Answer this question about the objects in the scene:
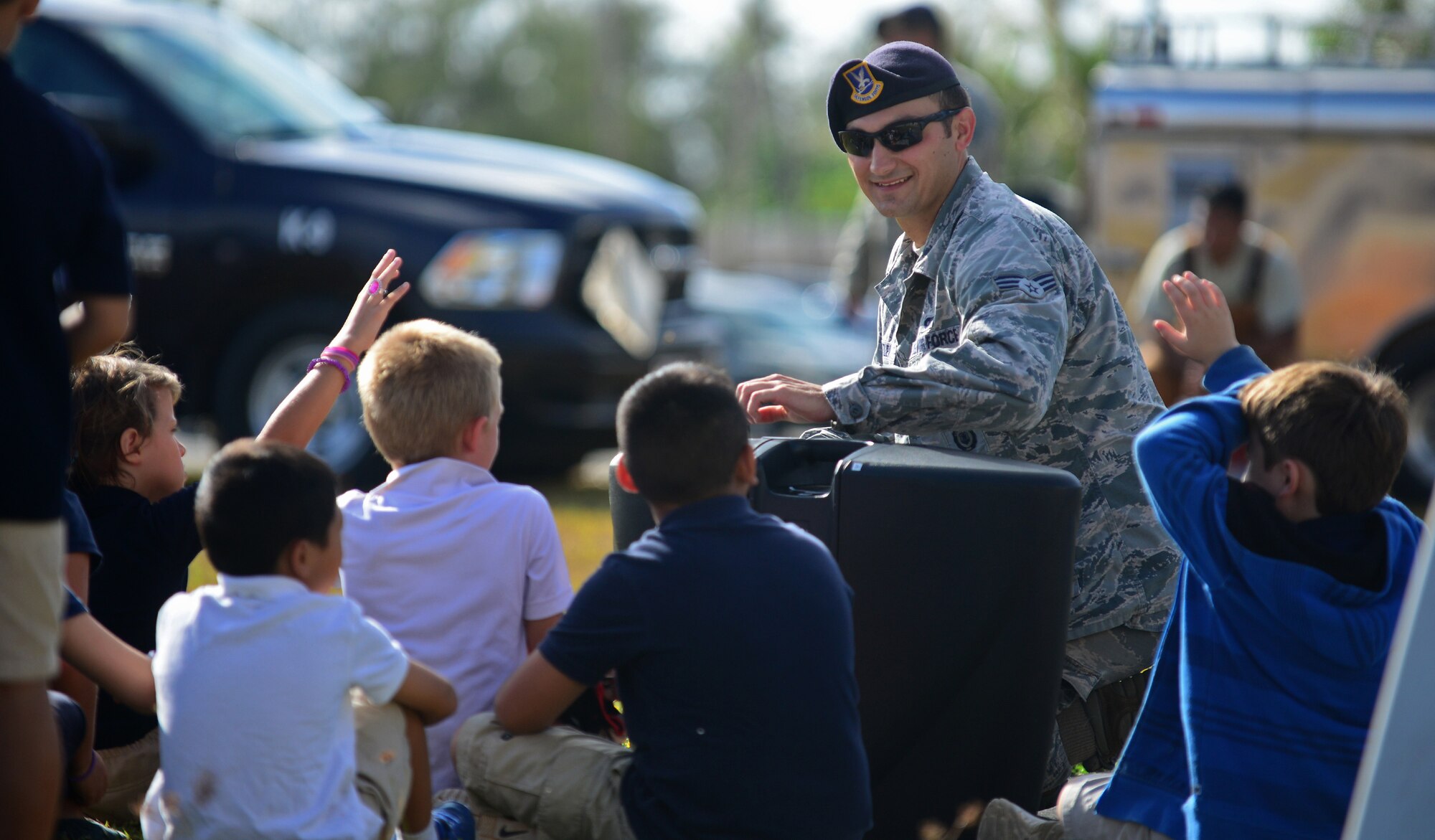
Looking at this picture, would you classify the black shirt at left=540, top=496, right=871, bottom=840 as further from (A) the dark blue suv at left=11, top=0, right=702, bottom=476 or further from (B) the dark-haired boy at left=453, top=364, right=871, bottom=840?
(A) the dark blue suv at left=11, top=0, right=702, bottom=476

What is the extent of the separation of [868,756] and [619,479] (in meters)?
0.73

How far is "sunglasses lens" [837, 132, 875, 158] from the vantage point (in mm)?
3496

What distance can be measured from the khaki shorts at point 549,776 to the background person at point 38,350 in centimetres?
74

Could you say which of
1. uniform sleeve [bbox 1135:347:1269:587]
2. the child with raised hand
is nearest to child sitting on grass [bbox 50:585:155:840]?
the child with raised hand

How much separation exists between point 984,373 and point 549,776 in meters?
1.14

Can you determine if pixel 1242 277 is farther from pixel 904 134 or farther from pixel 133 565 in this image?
pixel 133 565

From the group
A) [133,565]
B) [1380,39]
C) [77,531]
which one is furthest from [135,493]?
[1380,39]

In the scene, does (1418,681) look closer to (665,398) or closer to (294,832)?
(665,398)

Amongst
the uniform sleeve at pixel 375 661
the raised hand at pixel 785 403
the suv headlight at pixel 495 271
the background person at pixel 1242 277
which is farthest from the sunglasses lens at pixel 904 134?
the background person at pixel 1242 277

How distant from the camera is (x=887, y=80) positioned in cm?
344

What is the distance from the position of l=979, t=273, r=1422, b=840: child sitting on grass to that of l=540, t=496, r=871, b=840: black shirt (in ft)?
1.97

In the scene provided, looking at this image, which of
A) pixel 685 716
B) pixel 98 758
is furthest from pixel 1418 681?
pixel 98 758

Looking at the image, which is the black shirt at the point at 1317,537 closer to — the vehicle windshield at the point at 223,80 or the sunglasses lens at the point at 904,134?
the sunglasses lens at the point at 904,134

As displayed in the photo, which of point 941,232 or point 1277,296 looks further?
point 1277,296
